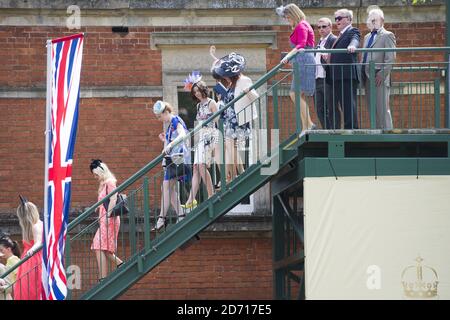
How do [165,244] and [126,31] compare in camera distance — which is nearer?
[165,244]

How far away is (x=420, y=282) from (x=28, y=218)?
5.21 m

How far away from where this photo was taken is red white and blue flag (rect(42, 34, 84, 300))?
16484mm

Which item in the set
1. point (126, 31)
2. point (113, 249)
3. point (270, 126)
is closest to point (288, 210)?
point (270, 126)

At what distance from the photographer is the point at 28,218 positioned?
19922 mm

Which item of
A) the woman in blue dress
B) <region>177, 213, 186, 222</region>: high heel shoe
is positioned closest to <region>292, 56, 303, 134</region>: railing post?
the woman in blue dress

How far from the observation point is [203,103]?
1977cm

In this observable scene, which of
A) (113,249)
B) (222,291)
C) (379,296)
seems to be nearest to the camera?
(379,296)

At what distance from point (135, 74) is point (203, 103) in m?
A: 3.39

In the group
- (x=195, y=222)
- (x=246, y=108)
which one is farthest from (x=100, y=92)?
(x=195, y=222)

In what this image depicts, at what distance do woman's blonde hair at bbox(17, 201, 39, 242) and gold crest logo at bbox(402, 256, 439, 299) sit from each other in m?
4.94

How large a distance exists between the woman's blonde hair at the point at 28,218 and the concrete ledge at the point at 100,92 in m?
3.11

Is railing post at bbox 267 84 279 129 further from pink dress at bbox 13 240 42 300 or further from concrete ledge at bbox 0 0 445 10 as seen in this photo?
concrete ledge at bbox 0 0 445 10

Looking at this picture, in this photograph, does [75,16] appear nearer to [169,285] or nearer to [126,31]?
[126,31]

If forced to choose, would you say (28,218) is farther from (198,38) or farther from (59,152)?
(198,38)
